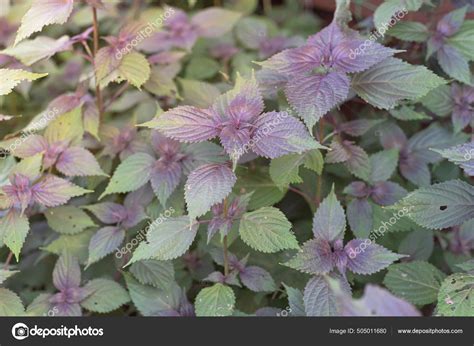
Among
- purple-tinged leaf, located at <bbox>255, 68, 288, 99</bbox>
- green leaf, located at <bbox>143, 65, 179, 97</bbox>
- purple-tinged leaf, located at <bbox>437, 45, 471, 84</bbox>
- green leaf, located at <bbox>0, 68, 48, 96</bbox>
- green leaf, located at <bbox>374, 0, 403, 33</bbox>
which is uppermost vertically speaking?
green leaf, located at <bbox>0, 68, 48, 96</bbox>

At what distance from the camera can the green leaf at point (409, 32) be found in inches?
58.3

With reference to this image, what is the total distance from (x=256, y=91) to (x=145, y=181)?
32 cm

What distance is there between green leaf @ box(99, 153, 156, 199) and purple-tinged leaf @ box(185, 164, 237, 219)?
0.24 metres

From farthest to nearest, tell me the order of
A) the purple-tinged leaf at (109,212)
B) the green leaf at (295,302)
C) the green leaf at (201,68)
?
the green leaf at (201,68) < the purple-tinged leaf at (109,212) < the green leaf at (295,302)

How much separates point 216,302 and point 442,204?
46 cm

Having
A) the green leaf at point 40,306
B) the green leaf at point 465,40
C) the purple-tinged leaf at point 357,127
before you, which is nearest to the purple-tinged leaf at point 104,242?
the green leaf at point 40,306

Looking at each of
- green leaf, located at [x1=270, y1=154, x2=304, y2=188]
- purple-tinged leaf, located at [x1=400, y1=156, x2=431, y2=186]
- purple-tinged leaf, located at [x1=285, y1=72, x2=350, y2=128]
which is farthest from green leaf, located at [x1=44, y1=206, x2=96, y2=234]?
purple-tinged leaf, located at [x1=400, y1=156, x2=431, y2=186]

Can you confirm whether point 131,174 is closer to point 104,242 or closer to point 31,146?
point 104,242

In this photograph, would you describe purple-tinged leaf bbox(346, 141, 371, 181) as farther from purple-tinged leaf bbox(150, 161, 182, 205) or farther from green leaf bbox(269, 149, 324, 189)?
purple-tinged leaf bbox(150, 161, 182, 205)

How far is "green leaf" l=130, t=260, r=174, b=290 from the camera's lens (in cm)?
129

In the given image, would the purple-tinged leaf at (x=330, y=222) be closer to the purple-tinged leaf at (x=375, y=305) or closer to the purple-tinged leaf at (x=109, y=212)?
the purple-tinged leaf at (x=375, y=305)

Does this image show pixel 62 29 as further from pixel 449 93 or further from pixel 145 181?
pixel 449 93

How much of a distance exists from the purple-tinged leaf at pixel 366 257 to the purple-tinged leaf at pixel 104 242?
0.48 meters

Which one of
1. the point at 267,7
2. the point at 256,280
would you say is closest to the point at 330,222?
the point at 256,280
